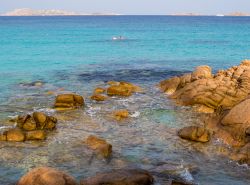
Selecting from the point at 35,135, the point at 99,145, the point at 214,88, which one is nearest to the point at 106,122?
the point at 99,145

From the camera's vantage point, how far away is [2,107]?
29.4 m

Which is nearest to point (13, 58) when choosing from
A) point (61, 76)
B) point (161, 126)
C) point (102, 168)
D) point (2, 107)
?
point (61, 76)

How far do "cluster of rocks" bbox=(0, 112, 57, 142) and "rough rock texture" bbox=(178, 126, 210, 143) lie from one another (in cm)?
827

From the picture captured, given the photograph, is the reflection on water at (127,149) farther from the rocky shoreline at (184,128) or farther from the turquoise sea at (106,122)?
the rocky shoreline at (184,128)

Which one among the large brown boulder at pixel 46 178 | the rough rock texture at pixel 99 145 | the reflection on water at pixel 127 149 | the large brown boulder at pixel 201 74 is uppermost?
the large brown boulder at pixel 201 74

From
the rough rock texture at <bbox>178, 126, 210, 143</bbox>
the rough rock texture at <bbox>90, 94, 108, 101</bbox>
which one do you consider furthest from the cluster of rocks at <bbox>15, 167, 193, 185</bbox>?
the rough rock texture at <bbox>90, 94, 108, 101</bbox>

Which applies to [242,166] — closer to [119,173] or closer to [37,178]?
[119,173]

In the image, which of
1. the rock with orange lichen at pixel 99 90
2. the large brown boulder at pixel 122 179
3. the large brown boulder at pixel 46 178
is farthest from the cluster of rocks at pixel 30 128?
the rock with orange lichen at pixel 99 90

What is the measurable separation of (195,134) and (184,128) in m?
1.17

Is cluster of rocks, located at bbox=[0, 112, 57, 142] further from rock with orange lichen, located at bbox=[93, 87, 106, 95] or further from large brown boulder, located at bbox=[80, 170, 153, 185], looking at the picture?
rock with orange lichen, located at bbox=[93, 87, 106, 95]

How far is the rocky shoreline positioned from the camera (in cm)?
1576

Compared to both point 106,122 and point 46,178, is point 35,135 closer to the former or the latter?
point 106,122

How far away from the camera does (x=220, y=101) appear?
28.6 m

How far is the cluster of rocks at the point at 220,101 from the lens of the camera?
73.9 ft
